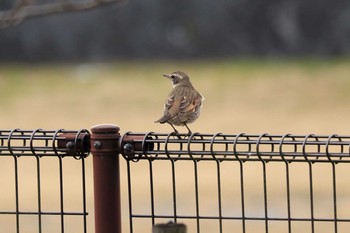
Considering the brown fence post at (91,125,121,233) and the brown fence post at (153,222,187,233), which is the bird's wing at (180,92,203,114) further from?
the brown fence post at (153,222,187,233)

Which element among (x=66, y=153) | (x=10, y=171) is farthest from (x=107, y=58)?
(x=66, y=153)

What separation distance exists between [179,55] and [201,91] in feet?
8.15

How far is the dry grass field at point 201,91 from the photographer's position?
18422mm

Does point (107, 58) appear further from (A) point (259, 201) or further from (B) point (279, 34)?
(A) point (259, 201)

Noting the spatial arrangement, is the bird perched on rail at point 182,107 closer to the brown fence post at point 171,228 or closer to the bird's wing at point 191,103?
the bird's wing at point 191,103

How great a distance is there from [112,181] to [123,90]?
17.6 metres

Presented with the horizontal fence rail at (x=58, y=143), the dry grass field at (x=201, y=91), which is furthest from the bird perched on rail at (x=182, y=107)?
the dry grass field at (x=201, y=91)

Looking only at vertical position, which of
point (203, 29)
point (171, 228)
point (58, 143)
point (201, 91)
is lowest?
point (171, 228)

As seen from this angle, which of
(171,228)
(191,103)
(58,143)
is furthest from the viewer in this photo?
(191,103)

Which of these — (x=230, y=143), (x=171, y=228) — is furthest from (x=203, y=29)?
(x=171, y=228)

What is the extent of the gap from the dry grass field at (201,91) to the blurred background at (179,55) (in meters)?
0.02

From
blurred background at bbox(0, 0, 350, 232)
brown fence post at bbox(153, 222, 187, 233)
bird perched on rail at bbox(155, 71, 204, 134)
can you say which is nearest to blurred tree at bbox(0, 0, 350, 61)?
blurred background at bbox(0, 0, 350, 232)

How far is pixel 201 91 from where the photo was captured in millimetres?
21219

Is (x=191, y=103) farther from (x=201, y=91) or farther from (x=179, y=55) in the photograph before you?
(x=179, y=55)
